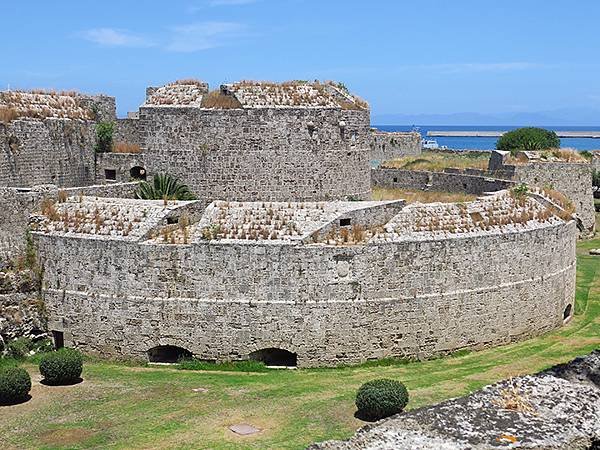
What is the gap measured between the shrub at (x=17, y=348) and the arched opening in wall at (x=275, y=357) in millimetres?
7279

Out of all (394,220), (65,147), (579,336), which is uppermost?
(65,147)

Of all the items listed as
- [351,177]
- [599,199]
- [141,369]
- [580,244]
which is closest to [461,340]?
[351,177]

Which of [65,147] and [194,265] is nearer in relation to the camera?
[194,265]

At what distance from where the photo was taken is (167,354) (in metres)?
24.0

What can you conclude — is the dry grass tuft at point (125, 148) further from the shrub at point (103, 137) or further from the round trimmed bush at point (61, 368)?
the round trimmed bush at point (61, 368)

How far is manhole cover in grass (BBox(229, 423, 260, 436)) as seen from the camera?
18.2 metres

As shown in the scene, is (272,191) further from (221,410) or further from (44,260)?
(221,410)

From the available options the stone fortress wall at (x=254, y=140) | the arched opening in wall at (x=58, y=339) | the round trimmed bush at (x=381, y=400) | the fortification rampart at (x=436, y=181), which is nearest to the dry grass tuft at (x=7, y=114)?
the stone fortress wall at (x=254, y=140)

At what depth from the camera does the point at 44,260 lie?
2466 centimetres

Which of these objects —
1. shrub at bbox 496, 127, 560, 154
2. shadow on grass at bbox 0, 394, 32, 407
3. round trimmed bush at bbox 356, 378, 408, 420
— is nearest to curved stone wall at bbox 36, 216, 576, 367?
shadow on grass at bbox 0, 394, 32, 407

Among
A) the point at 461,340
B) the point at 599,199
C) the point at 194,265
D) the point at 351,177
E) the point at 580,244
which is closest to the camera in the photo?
the point at 194,265

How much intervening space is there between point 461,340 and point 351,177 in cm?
807

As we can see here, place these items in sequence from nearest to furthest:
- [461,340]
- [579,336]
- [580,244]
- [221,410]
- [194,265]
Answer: [221,410]
[194,265]
[461,340]
[579,336]
[580,244]

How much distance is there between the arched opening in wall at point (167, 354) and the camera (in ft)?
77.5
